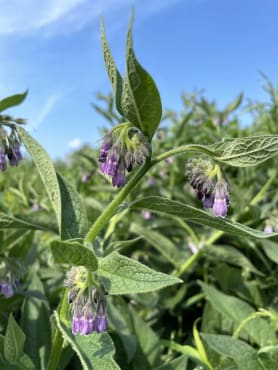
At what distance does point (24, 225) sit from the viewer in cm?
153

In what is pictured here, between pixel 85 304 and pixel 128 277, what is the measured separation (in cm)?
13

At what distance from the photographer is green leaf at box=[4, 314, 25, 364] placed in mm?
1392

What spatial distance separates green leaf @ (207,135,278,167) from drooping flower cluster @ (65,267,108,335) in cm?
46

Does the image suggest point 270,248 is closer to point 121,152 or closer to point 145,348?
point 145,348

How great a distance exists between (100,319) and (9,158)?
2.59ft

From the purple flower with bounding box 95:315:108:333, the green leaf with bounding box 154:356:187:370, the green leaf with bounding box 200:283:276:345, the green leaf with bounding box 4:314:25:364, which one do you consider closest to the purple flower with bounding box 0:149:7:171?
the green leaf with bounding box 4:314:25:364

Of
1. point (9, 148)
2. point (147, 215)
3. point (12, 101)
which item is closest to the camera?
point (12, 101)

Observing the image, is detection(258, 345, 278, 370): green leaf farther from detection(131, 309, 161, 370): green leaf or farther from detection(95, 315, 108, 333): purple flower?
detection(95, 315, 108, 333): purple flower

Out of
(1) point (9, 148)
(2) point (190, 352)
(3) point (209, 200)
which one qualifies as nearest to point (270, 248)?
(2) point (190, 352)

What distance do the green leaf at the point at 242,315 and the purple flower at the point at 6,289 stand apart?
81 cm

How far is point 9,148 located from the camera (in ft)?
6.24

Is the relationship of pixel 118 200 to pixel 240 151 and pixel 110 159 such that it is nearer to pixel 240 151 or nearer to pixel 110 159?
pixel 110 159

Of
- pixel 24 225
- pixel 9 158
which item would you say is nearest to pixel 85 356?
pixel 24 225

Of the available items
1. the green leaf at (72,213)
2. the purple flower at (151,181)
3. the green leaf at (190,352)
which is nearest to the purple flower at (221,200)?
the green leaf at (72,213)
